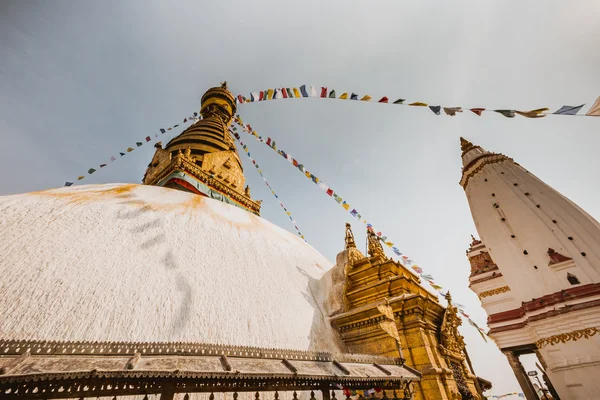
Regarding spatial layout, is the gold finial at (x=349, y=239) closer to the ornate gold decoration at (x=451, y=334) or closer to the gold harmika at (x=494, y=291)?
the ornate gold decoration at (x=451, y=334)

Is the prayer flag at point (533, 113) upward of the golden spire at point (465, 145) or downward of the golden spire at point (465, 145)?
downward

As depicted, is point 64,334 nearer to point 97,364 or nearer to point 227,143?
point 97,364

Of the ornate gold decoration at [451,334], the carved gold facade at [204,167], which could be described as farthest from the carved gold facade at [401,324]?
the carved gold facade at [204,167]

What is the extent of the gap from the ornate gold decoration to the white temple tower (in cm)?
741

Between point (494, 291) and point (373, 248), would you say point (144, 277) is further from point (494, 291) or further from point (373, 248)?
point (494, 291)

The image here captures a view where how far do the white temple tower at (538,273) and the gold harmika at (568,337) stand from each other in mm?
28

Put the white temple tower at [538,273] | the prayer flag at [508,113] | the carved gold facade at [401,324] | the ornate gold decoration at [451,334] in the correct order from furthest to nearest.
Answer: the white temple tower at [538,273]
the prayer flag at [508,113]
the ornate gold decoration at [451,334]
the carved gold facade at [401,324]

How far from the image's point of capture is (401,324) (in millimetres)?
5340

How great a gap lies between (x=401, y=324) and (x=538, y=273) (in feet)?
39.4

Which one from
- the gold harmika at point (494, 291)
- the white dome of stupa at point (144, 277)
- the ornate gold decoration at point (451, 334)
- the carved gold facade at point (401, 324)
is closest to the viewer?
the white dome of stupa at point (144, 277)

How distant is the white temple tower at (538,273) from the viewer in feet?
32.5

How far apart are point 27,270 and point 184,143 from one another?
1109 centimetres

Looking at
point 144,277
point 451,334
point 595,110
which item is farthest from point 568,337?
point 144,277

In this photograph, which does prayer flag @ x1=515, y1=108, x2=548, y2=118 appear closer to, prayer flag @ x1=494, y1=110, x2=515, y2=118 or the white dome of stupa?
prayer flag @ x1=494, y1=110, x2=515, y2=118
